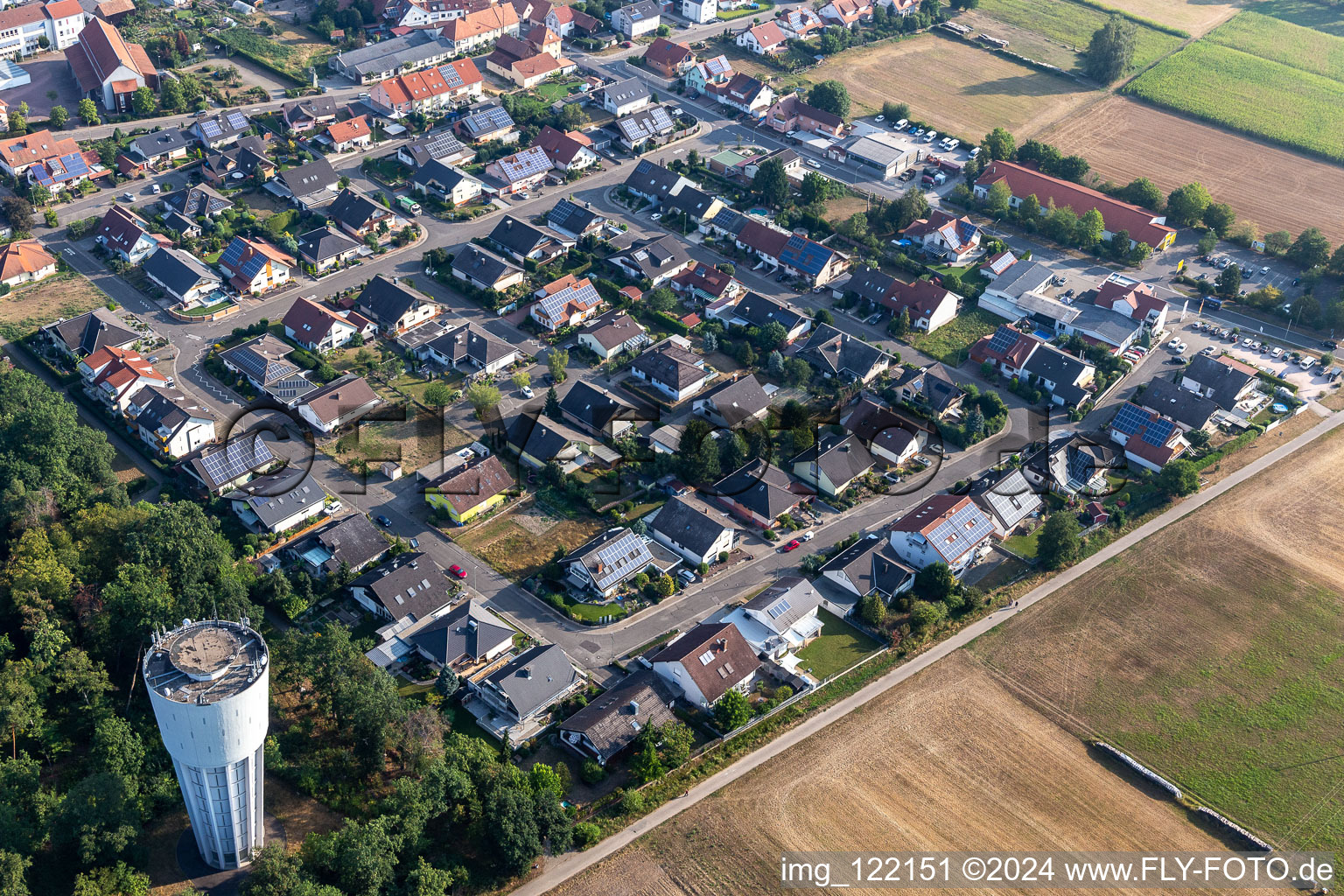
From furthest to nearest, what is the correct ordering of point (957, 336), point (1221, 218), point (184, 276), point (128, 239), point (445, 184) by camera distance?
point (1221, 218)
point (445, 184)
point (128, 239)
point (957, 336)
point (184, 276)

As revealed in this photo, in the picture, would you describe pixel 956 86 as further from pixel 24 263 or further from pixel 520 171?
pixel 24 263

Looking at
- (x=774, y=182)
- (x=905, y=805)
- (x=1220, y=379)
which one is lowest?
(x=905, y=805)

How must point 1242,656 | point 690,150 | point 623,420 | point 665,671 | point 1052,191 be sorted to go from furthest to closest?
point 690,150
point 1052,191
point 623,420
point 1242,656
point 665,671

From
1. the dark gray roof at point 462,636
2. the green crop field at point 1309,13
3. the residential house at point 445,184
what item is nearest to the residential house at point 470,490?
the dark gray roof at point 462,636

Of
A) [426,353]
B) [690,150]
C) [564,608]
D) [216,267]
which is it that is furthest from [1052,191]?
[216,267]

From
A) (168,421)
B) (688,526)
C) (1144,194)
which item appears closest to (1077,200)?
(1144,194)

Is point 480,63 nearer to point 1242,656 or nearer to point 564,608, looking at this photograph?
point 564,608

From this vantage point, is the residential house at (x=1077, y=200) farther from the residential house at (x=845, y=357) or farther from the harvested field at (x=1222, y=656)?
the harvested field at (x=1222, y=656)
